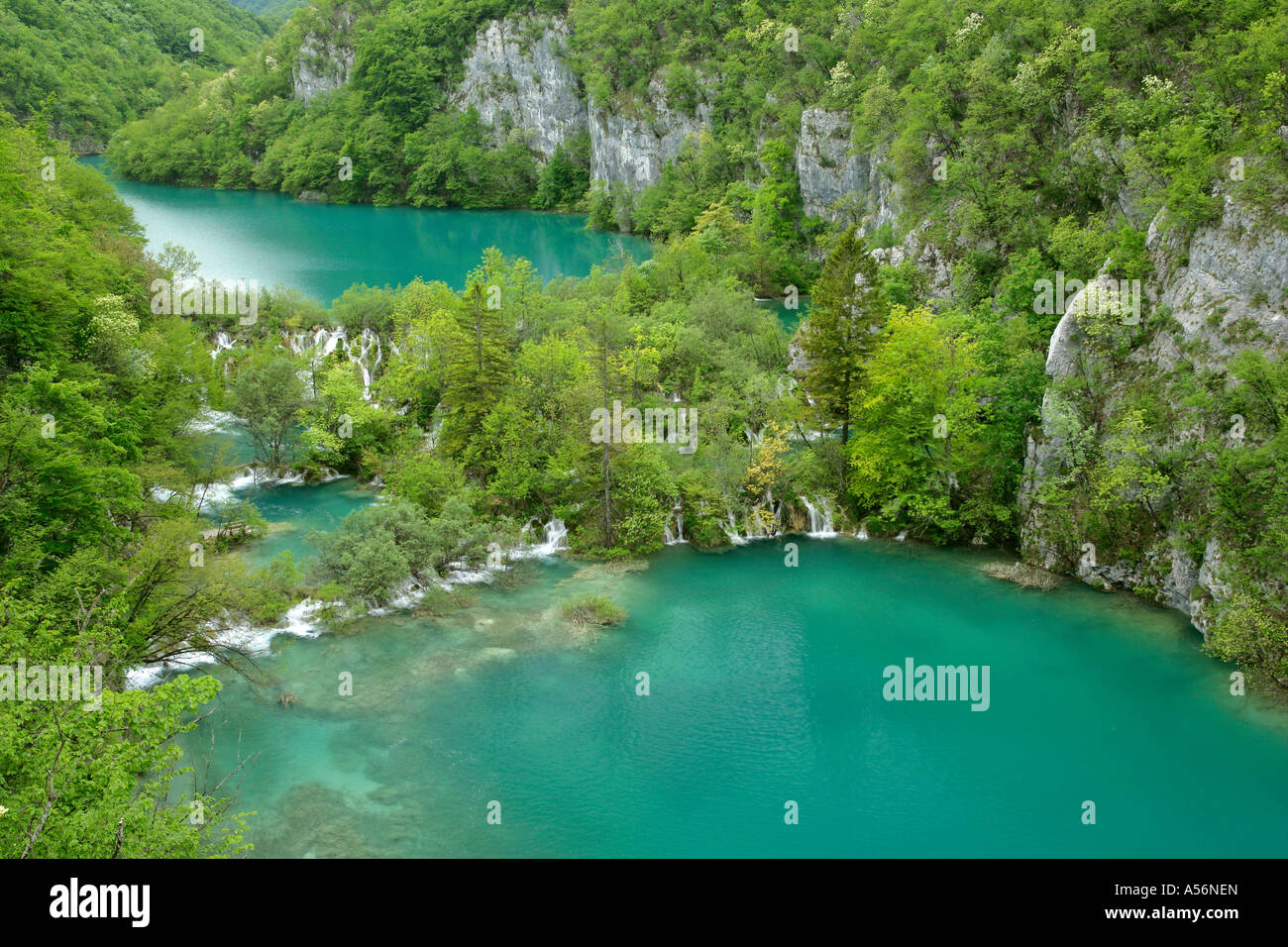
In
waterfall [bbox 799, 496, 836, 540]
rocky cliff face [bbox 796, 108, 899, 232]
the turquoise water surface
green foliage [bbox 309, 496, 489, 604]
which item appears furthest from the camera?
rocky cliff face [bbox 796, 108, 899, 232]

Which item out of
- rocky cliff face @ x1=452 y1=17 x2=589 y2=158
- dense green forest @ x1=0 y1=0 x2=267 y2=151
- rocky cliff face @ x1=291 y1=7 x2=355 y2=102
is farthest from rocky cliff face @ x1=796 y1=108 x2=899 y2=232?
dense green forest @ x1=0 y1=0 x2=267 y2=151

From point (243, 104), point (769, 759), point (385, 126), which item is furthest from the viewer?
point (243, 104)

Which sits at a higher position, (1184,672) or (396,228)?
(396,228)

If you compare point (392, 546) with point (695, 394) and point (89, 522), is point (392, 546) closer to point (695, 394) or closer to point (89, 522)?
point (89, 522)

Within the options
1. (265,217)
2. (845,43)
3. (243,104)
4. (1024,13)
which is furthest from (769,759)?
(243,104)

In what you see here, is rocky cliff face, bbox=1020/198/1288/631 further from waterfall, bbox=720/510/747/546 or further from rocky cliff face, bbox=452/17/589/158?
rocky cliff face, bbox=452/17/589/158

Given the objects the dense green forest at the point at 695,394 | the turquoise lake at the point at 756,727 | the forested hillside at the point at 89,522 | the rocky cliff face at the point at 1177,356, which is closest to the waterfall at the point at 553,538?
the dense green forest at the point at 695,394

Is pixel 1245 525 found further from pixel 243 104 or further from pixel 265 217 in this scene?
pixel 243 104

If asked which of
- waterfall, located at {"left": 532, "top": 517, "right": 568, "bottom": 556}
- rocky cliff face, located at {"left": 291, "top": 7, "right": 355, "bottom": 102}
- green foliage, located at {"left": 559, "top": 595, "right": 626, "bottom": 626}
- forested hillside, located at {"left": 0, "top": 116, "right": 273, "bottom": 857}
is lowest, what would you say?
green foliage, located at {"left": 559, "top": 595, "right": 626, "bottom": 626}
